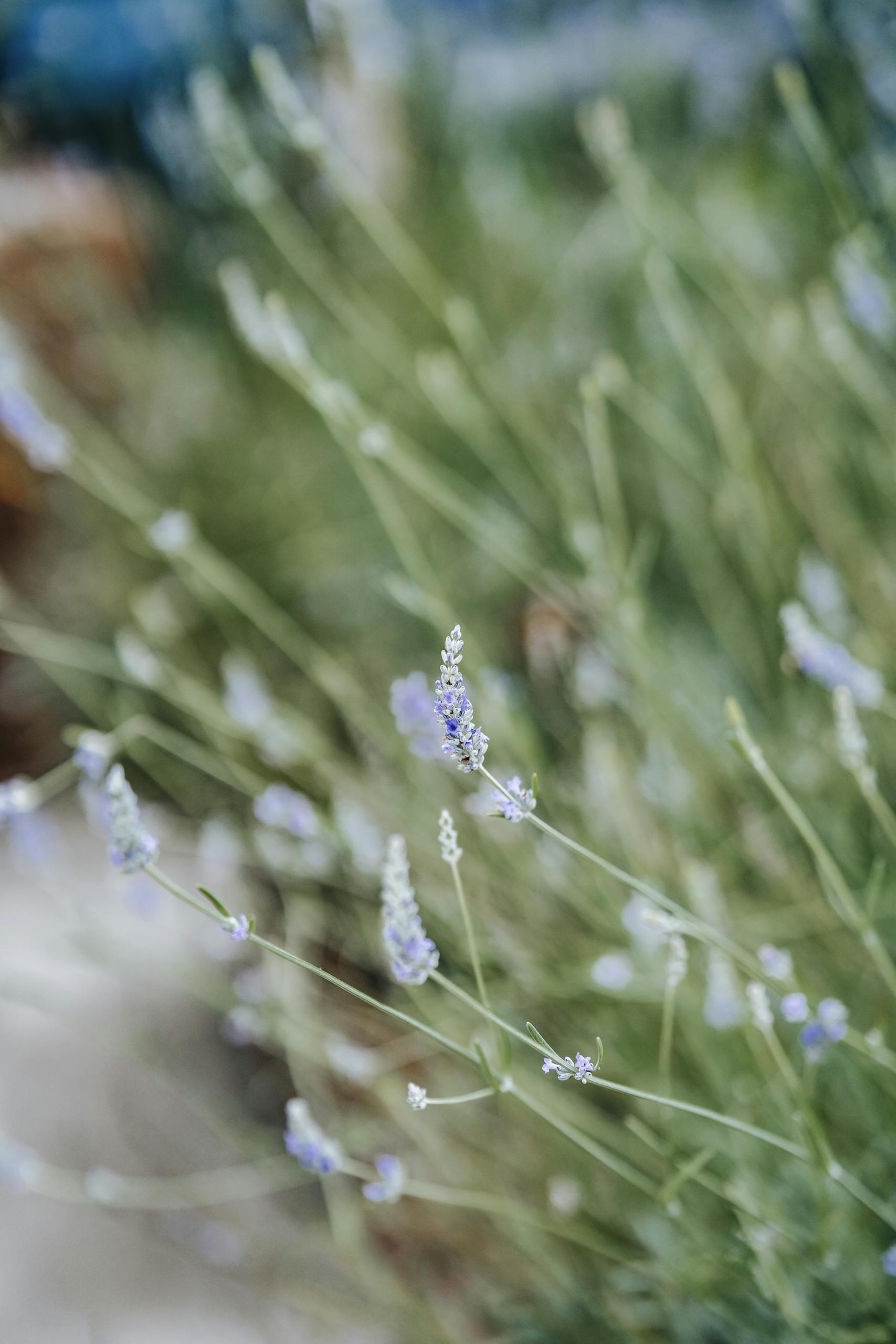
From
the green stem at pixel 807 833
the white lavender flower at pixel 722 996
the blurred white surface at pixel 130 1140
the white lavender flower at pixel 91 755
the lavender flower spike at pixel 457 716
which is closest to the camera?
the lavender flower spike at pixel 457 716

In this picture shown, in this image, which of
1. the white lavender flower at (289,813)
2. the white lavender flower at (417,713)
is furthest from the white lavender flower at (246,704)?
the white lavender flower at (417,713)

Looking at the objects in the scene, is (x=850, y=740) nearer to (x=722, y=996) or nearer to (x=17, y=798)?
(x=722, y=996)

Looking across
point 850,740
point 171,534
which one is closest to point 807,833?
point 850,740

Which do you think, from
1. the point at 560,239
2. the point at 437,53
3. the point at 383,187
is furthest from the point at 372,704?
the point at 437,53

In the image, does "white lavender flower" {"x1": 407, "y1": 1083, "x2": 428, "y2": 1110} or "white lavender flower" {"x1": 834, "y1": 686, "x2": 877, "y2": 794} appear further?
"white lavender flower" {"x1": 834, "y1": 686, "x2": 877, "y2": 794}

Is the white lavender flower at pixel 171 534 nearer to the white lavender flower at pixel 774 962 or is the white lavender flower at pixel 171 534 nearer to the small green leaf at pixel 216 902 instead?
the small green leaf at pixel 216 902

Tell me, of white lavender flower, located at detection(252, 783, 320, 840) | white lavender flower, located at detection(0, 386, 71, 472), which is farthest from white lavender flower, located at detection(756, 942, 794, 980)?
white lavender flower, located at detection(0, 386, 71, 472)

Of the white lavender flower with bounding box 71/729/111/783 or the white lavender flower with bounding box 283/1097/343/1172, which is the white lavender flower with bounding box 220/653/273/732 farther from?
the white lavender flower with bounding box 283/1097/343/1172
